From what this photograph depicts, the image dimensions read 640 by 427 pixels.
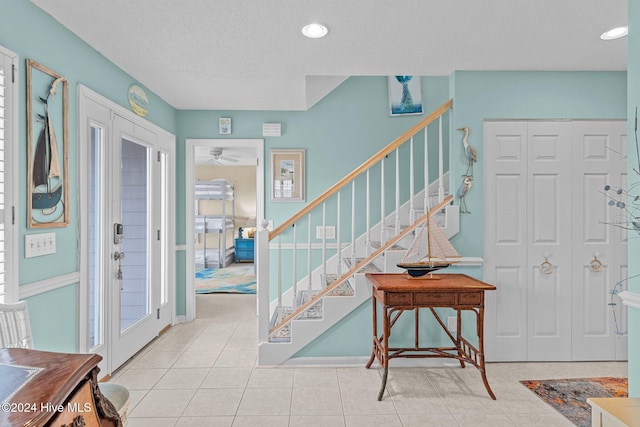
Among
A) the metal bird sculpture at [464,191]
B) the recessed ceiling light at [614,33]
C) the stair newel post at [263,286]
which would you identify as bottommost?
the stair newel post at [263,286]

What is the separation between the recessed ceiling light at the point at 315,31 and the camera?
2292 millimetres

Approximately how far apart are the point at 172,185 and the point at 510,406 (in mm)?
3648

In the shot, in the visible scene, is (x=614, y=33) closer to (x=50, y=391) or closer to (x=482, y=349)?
(x=482, y=349)

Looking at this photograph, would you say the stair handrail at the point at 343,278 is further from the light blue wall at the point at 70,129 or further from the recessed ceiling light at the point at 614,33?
the recessed ceiling light at the point at 614,33

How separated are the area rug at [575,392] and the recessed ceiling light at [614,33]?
96.0 inches

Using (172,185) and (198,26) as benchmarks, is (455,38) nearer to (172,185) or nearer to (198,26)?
(198,26)

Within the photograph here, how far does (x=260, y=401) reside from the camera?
241cm

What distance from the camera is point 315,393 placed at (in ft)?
8.23

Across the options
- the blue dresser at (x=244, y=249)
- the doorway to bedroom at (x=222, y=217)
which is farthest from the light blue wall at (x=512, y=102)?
the blue dresser at (x=244, y=249)

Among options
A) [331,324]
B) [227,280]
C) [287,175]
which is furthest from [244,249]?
[331,324]

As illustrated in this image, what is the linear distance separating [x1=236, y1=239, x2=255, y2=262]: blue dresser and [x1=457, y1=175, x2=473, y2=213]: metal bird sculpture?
6266 millimetres

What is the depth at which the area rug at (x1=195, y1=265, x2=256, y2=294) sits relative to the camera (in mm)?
5844

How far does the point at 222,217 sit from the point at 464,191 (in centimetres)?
621

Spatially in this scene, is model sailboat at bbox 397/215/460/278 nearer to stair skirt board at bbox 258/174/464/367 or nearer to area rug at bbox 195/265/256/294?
stair skirt board at bbox 258/174/464/367
